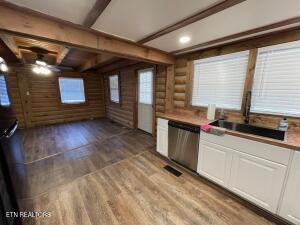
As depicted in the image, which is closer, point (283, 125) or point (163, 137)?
point (283, 125)

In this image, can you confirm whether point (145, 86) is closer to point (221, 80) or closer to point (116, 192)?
point (221, 80)

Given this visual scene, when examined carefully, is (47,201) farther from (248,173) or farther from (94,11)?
(248,173)

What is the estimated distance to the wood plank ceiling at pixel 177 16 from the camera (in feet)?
3.86

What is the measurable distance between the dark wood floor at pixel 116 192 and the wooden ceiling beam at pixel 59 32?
1663mm

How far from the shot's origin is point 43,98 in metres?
5.01

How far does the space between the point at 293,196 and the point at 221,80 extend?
5.79 feet

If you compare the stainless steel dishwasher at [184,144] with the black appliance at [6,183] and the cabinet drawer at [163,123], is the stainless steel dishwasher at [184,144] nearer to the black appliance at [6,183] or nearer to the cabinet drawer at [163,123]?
the cabinet drawer at [163,123]

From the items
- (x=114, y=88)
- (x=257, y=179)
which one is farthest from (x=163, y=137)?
(x=114, y=88)

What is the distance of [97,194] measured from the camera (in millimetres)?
1852

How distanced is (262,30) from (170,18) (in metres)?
1.18

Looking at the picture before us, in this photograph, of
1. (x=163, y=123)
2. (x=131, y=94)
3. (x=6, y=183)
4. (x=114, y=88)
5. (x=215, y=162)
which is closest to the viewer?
(x=6, y=183)

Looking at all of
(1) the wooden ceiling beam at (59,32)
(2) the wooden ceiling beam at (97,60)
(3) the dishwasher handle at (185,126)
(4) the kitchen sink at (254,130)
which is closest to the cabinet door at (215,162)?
(3) the dishwasher handle at (185,126)

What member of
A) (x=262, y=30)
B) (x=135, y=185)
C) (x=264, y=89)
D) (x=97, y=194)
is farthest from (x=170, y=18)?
(x=97, y=194)

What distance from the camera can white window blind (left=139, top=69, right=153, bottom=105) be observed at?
3888 mm
